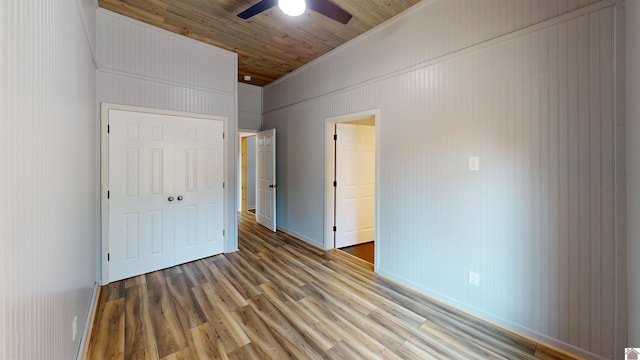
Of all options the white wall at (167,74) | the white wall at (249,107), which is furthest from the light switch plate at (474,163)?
the white wall at (249,107)

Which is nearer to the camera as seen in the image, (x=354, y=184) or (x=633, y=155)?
(x=633, y=155)

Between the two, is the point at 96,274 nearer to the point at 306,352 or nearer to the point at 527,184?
the point at 306,352

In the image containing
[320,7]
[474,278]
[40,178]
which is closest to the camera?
[40,178]

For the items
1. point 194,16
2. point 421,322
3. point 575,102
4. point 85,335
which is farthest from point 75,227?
point 575,102

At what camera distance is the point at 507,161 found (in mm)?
2211

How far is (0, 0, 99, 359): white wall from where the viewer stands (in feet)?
2.76

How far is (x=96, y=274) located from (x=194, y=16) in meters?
3.01

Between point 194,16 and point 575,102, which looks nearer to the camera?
point 575,102

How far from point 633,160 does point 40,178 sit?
10.1 ft

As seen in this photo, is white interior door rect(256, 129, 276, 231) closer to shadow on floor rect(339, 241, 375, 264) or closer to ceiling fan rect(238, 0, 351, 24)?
shadow on floor rect(339, 241, 375, 264)

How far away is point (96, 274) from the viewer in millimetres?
2879

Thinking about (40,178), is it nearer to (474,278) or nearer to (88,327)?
(88,327)

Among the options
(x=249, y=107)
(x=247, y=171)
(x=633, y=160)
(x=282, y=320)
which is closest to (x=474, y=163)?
(x=633, y=160)

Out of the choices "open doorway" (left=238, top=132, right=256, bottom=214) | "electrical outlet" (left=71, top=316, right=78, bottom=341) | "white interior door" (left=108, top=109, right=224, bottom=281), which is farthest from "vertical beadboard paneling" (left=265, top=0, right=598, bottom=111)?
"open doorway" (left=238, top=132, right=256, bottom=214)
